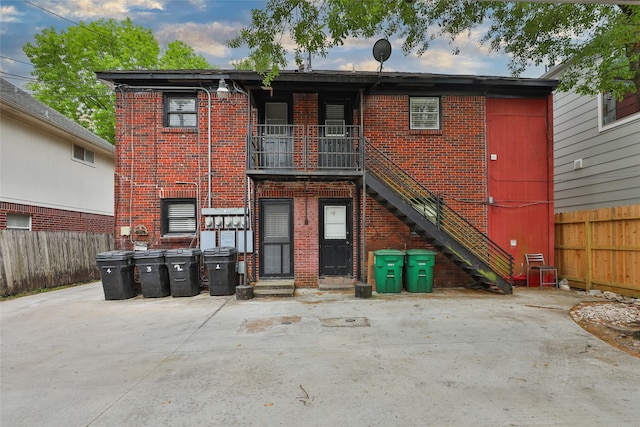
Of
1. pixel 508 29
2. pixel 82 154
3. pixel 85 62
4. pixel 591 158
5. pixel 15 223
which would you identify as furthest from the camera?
pixel 85 62

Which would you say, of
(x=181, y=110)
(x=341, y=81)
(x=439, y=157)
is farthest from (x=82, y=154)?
(x=439, y=157)

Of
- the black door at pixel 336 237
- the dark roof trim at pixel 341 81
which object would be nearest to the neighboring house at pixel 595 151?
the dark roof trim at pixel 341 81

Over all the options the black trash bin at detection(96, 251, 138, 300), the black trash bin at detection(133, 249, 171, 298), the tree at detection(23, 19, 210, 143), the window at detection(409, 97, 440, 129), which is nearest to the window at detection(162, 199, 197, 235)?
the black trash bin at detection(133, 249, 171, 298)

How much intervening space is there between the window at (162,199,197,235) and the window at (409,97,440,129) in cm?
656

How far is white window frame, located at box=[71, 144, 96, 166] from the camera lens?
506 inches

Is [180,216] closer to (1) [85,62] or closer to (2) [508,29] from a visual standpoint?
(2) [508,29]

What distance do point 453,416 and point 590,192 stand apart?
34.0ft

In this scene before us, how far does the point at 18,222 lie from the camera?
10.3 metres

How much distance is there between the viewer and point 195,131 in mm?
8875

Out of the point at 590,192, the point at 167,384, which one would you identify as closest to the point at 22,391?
the point at 167,384

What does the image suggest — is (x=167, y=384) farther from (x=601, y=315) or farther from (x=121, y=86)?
(x=121, y=86)

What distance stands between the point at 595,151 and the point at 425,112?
17.5 ft

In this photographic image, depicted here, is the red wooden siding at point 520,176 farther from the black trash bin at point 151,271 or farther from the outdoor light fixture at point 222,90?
the black trash bin at point 151,271

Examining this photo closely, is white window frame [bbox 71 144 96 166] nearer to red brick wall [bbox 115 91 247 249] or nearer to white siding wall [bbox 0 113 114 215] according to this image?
white siding wall [bbox 0 113 114 215]
